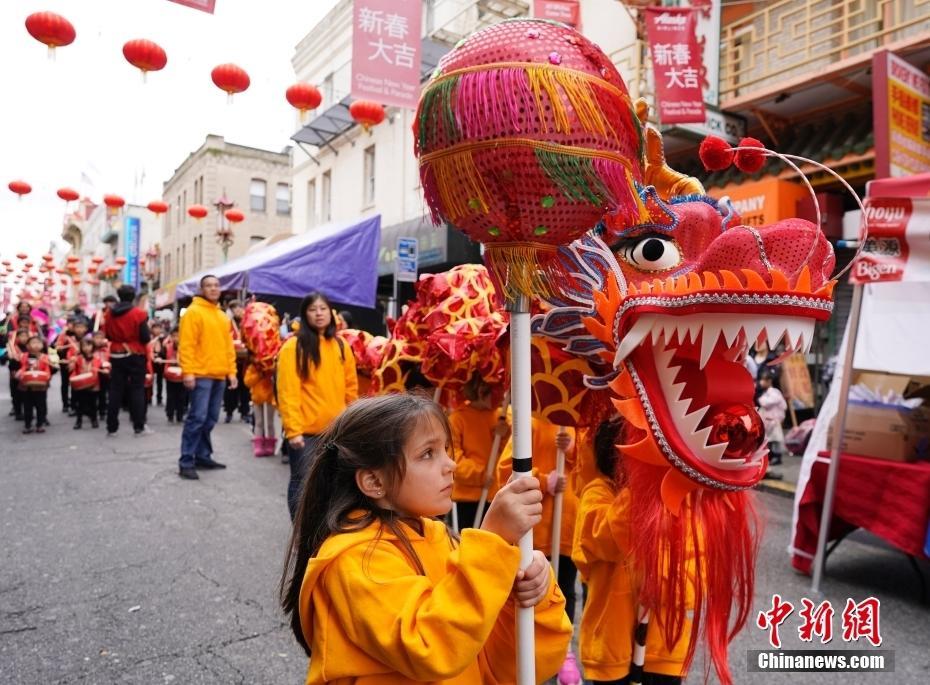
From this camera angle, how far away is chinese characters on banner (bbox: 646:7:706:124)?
26.6 feet

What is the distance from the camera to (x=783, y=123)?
9.46m

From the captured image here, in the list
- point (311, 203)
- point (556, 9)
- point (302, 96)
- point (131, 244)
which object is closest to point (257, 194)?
point (131, 244)

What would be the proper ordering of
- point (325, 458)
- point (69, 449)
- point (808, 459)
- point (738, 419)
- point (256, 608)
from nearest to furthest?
point (325, 458), point (738, 419), point (256, 608), point (808, 459), point (69, 449)

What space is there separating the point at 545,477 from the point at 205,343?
4.68 metres

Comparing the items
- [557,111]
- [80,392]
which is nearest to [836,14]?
[557,111]

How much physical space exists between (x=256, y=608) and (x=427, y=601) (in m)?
2.71

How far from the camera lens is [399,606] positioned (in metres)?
1.31

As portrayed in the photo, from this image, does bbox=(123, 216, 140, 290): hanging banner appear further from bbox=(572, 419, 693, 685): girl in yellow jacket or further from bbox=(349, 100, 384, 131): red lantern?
bbox=(572, 419, 693, 685): girl in yellow jacket

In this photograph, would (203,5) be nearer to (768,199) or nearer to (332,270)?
(332,270)

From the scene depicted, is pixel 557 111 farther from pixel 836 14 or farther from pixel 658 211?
pixel 836 14

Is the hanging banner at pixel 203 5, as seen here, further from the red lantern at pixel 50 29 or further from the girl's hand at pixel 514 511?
the girl's hand at pixel 514 511

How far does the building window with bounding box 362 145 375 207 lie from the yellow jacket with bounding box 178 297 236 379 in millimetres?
10941

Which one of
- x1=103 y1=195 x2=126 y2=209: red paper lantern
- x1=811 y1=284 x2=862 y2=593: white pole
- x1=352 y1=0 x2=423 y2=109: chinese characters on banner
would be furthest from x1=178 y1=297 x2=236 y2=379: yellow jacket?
x1=103 y1=195 x2=126 y2=209: red paper lantern

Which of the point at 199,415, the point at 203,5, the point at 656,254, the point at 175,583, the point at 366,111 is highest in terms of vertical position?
the point at 366,111
